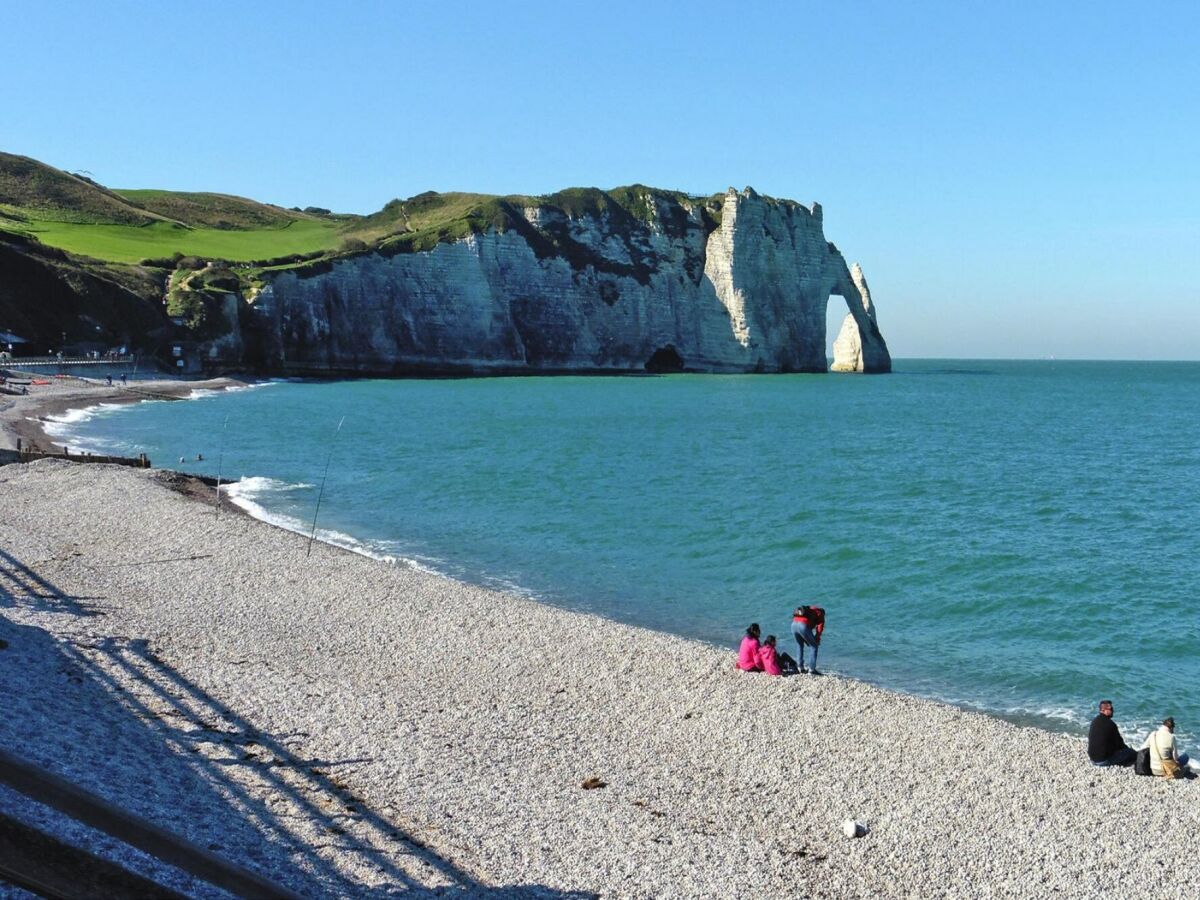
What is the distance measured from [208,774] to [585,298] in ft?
405

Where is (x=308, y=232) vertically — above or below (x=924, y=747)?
above

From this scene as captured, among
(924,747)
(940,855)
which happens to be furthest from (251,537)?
(940,855)

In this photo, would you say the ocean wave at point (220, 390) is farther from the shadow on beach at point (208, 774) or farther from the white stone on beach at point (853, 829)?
the white stone on beach at point (853, 829)

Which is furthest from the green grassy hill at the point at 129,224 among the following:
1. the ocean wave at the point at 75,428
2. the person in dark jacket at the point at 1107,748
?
the person in dark jacket at the point at 1107,748

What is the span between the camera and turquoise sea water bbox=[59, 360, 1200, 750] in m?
20.8

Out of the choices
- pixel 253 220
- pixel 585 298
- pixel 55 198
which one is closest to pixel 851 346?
pixel 585 298

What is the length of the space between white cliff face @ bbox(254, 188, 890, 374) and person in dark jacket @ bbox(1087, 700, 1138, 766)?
348 ft

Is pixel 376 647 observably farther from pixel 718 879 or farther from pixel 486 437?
pixel 486 437

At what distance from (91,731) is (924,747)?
11258 mm

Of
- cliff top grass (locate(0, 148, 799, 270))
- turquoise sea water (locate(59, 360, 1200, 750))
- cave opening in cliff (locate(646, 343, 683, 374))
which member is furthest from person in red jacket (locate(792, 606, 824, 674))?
cave opening in cliff (locate(646, 343, 683, 374))

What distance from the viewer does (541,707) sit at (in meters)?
15.8

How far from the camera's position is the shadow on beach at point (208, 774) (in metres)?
9.77

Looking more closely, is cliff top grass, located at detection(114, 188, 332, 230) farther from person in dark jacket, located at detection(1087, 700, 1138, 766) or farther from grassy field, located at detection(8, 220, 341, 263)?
person in dark jacket, located at detection(1087, 700, 1138, 766)

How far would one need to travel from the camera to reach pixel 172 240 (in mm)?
132000
